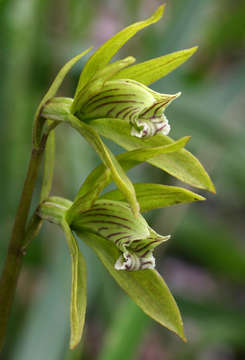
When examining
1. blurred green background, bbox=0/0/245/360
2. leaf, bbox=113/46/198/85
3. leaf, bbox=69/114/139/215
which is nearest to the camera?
leaf, bbox=69/114/139/215

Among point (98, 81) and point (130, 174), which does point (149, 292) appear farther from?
point (130, 174)

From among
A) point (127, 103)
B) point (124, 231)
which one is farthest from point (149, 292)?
point (127, 103)

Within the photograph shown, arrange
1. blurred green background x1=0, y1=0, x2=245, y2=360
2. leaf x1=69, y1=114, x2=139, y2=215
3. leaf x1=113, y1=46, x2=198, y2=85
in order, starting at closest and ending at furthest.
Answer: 1. leaf x1=69, y1=114, x2=139, y2=215
2. leaf x1=113, y1=46, x2=198, y2=85
3. blurred green background x1=0, y1=0, x2=245, y2=360

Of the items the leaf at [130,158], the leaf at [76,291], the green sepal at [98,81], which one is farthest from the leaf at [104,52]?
the leaf at [76,291]

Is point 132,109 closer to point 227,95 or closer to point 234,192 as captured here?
point 227,95

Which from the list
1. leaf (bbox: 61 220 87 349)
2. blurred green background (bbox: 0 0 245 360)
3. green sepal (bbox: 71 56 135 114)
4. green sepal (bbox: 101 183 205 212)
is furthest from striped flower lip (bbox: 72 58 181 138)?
blurred green background (bbox: 0 0 245 360)

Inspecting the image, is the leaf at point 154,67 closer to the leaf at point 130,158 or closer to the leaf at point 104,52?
the leaf at point 104,52

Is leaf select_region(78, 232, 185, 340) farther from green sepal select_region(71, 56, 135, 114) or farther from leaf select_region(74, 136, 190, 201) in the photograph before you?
green sepal select_region(71, 56, 135, 114)
